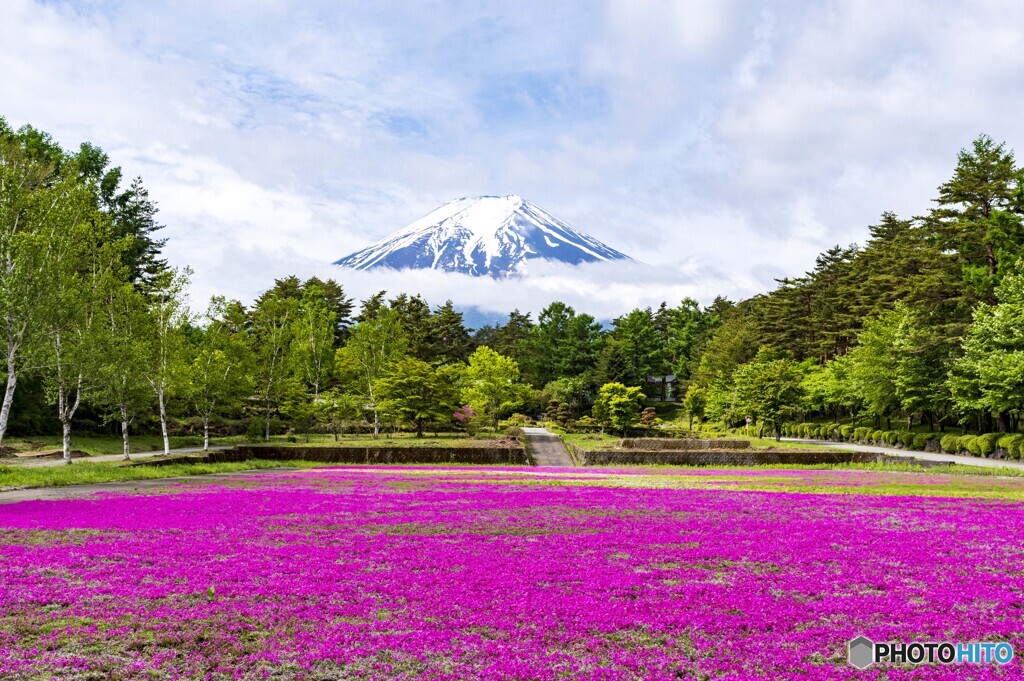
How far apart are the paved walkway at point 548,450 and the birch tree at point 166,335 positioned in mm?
22620

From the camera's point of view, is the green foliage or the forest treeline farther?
the green foliage

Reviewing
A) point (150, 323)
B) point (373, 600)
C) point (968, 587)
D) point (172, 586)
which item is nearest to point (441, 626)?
point (373, 600)

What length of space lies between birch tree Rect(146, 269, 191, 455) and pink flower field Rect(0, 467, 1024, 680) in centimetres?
2096

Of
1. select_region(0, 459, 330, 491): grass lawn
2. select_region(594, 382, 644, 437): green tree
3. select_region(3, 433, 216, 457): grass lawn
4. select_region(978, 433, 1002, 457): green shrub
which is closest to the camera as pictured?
select_region(0, 459, 330, 491): grass lawn

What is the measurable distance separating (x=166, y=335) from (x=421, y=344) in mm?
51910

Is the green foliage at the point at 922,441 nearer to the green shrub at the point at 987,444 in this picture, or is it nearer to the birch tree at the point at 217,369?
the green shrub at the point at 987,444

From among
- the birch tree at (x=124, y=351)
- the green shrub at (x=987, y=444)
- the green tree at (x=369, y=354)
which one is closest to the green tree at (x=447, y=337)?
the green tree at (x=369, y=354)

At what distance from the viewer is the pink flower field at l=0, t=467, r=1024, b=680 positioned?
5953 millimetres

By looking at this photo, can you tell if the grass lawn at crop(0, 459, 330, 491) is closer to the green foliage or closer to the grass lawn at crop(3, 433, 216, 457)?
the grass lawn at crop(3, 433, 216, 457)

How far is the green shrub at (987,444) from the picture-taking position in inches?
1412

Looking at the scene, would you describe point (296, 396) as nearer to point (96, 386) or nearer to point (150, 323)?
point (150, 323)

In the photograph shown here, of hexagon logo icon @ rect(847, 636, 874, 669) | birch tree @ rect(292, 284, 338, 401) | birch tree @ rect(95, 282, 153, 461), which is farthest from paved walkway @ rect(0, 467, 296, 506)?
birch tree @ rect(292, 284, 338, 401)

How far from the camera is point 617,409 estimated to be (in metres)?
57.0

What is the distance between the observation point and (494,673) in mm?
5613
